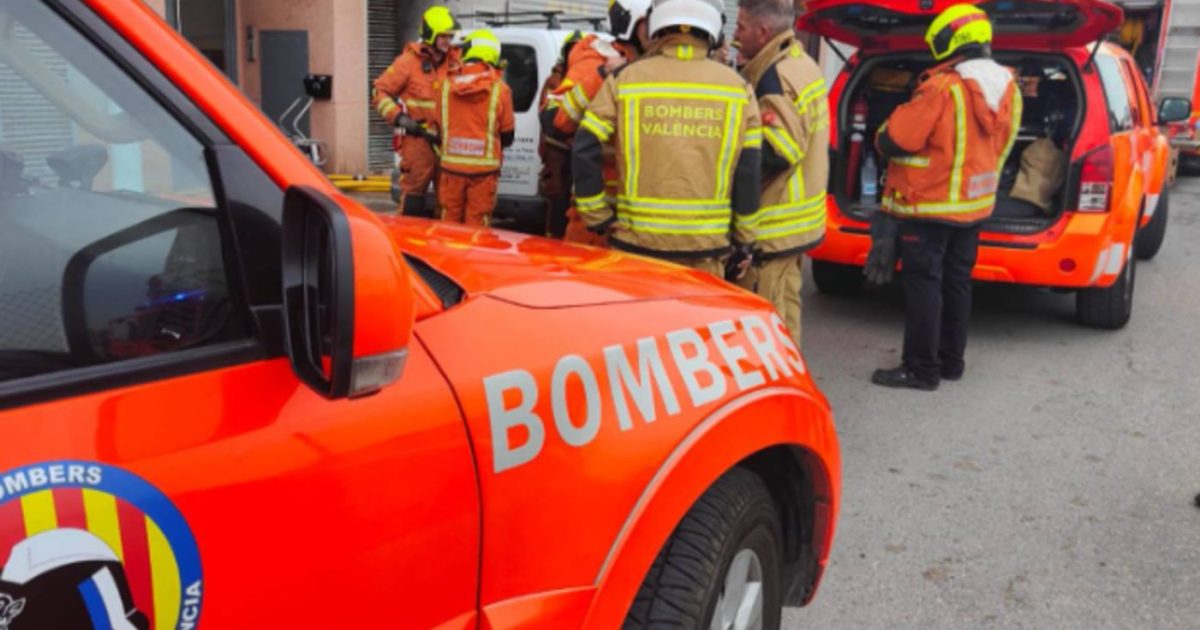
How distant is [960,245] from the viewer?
5.68m

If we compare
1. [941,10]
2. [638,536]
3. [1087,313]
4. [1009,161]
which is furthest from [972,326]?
[638,536]

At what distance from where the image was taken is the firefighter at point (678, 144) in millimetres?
3895

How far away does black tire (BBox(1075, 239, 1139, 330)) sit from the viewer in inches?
267

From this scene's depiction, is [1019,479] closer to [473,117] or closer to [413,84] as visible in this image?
[473,117]

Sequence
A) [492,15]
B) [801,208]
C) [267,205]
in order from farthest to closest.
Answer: [492,15] < [801,208] < [267,205]

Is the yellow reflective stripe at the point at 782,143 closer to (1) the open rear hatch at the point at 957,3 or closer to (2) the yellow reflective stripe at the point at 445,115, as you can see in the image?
(1) the open rear hatch at the point at 957,3

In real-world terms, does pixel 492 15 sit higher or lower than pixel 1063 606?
higher

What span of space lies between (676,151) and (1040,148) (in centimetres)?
399

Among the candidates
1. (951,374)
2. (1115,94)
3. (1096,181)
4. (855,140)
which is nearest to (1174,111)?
(1115,94)

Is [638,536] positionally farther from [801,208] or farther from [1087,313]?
[1087,313]

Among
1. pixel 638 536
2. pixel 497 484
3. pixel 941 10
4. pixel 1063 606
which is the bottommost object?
pixel 1063 606

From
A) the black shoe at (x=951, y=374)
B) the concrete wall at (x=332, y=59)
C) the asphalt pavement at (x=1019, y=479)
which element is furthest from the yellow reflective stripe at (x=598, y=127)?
the concrete wall at (x=332, y=59)

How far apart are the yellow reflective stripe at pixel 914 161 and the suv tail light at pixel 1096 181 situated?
4.78ft

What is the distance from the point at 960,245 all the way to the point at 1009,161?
2.06 metres
